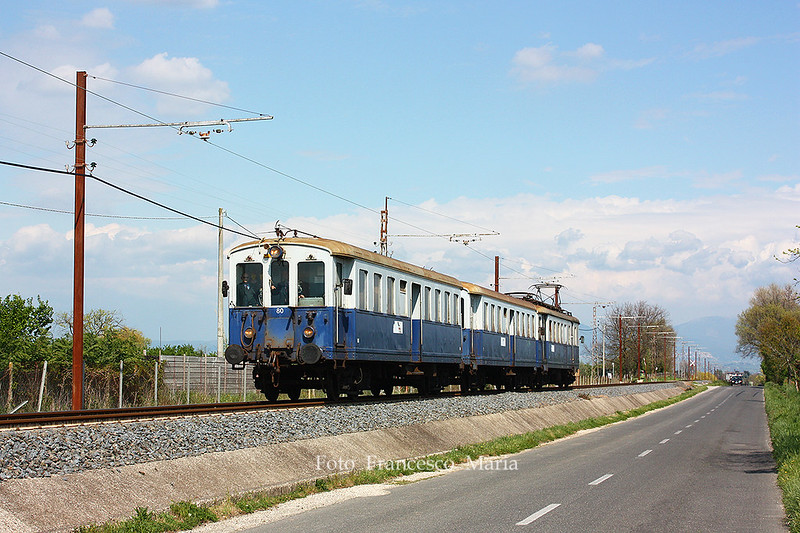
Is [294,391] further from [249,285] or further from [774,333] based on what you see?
[774,333]

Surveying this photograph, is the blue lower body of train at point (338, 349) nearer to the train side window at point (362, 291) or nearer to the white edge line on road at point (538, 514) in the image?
the train side window at point (362, 291)

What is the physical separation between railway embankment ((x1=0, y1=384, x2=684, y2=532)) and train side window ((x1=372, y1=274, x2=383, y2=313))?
112 inches

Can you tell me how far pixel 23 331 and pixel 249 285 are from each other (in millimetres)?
20511

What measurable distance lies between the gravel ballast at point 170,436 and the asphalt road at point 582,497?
2.20 metres

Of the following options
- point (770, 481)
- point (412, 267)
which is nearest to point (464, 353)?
point (412, 267)

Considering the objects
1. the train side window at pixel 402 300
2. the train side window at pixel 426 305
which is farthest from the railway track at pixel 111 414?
the train side window at pixel 426 305

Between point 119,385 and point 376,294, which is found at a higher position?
point 376,294

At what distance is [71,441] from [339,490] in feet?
13.1

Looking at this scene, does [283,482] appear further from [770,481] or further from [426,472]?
[770,481]

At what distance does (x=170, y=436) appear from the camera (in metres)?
12.6

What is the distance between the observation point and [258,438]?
546 inches

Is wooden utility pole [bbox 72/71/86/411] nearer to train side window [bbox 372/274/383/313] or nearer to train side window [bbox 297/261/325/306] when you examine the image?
train side window [bbox 297/261/325/306]

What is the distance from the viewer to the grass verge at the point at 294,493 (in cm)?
950

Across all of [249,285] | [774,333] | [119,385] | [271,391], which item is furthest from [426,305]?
[774,333]
